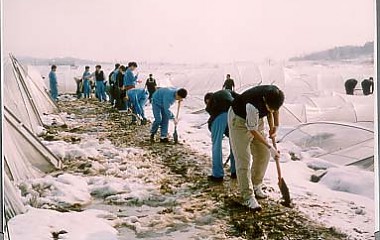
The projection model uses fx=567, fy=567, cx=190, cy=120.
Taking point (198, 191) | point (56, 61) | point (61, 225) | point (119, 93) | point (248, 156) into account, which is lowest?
point (61, 225)

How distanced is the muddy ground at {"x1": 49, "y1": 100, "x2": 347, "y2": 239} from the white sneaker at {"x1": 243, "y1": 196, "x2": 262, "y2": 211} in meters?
0.02

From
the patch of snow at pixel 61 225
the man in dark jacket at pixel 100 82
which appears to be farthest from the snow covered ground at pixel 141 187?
the man in dark jacket at pixel 100 82

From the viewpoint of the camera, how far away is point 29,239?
192 cm

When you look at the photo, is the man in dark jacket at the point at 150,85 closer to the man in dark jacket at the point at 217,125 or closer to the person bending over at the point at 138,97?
the person bending over at the point at 138,97

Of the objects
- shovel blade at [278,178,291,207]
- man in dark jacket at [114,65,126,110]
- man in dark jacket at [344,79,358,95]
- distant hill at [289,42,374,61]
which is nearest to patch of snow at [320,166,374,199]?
shovel blade at [278,178,291,207]

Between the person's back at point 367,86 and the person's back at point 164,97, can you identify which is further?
the person's back at point 164,97

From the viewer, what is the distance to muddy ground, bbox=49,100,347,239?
1.87 m

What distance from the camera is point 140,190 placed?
6.36 feet

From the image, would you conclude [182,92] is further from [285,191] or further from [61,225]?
[61,225]

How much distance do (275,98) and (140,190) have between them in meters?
0.55

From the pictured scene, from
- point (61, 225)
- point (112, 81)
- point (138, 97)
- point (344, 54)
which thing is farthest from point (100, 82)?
point (344, 54)

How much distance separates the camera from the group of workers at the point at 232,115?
1880 mm

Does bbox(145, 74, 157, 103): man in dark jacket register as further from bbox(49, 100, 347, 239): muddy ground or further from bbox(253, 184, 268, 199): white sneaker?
bbox(253, 184, 268, 199): white sneaker

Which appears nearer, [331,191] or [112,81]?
[331,191]
